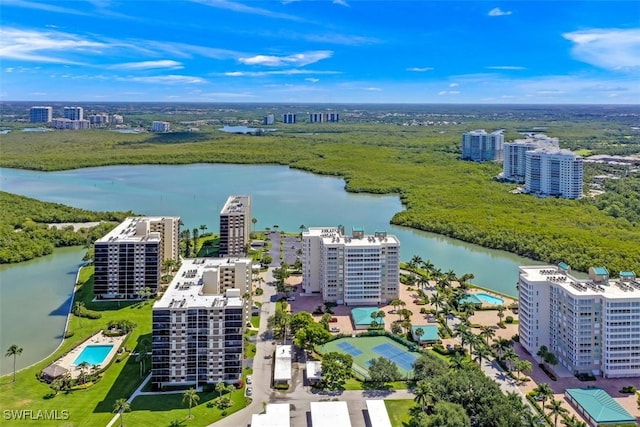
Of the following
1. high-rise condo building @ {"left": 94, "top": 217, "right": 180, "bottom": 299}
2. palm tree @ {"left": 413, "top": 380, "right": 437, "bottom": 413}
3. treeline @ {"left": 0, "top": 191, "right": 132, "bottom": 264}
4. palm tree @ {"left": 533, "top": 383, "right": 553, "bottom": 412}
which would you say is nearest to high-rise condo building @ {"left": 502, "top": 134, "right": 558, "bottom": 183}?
treeline @ {"left": 0, "top": 191, "right": 132, "bottom": 264}

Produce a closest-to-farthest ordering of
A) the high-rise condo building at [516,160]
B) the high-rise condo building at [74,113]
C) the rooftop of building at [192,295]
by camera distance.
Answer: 1. the rooftop of building at [192,295]
2. the high-rise condo building at [516,160]
3. the high-rise condo building at [74,113]

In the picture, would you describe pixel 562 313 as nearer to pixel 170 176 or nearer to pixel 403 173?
pixel 403 173

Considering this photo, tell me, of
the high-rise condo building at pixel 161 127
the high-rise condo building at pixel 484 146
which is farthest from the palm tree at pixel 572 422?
the high-rise condo building at pixel 161 127

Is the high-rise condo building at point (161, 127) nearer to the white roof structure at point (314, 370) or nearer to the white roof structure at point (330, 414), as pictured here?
the white roof structure at point (314, 370)

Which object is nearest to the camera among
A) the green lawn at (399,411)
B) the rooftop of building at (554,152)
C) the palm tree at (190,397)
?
the green lawn at (399,411)

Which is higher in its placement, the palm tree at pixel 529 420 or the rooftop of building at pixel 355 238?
the rooftop of building at pixel 355 238

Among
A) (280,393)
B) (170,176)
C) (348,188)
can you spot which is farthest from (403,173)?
(280,393)

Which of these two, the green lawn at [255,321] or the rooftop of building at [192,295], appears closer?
the rooftop of building at [192,295]

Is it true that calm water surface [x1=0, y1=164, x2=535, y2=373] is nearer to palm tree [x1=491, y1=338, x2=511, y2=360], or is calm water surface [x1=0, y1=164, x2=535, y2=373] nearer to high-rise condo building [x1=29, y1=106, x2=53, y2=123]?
palm tree [x1=491, y1=338, x2=511, y2=360]
